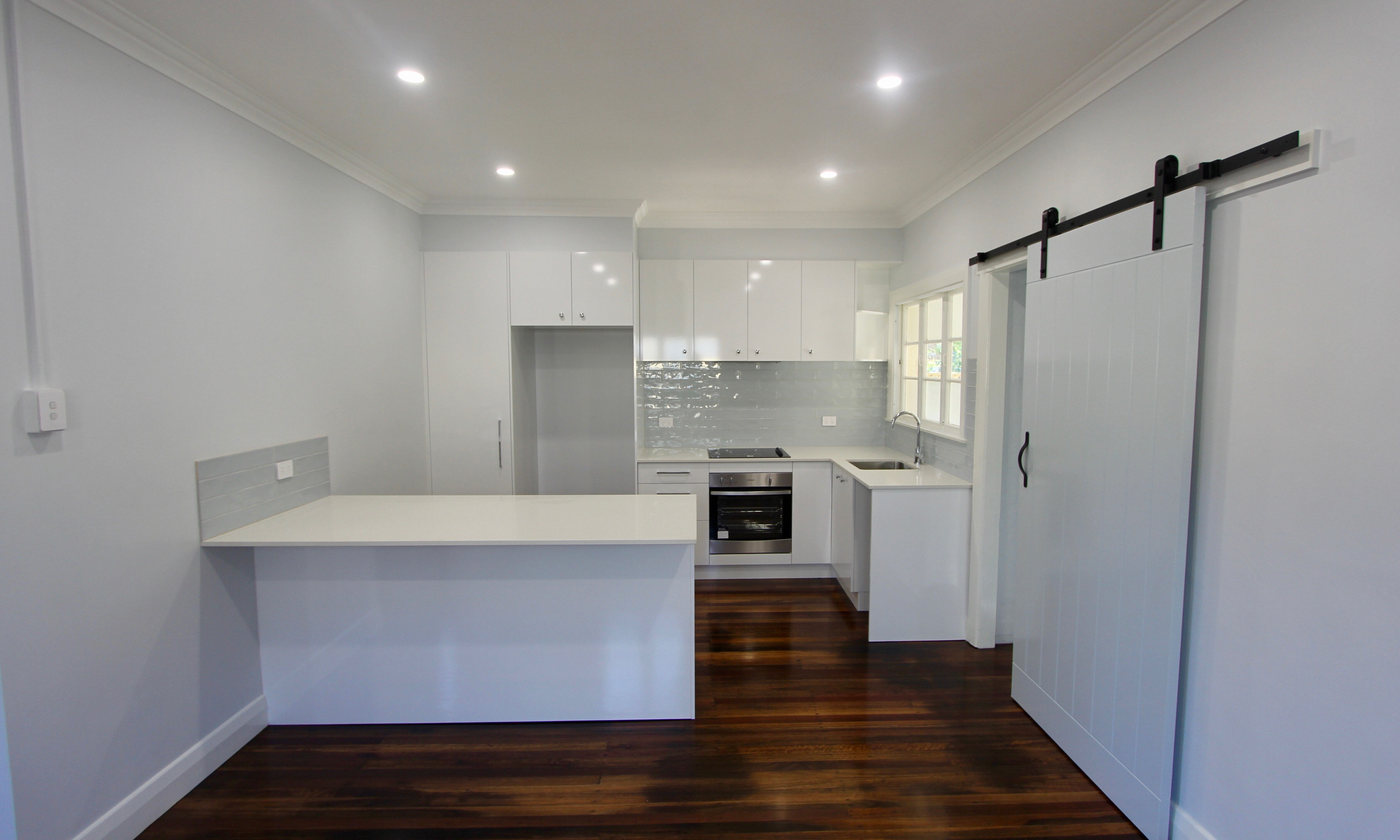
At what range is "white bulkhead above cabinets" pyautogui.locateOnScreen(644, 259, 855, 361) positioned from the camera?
436 centimetres

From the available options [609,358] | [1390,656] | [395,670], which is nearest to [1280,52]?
[1390,656]

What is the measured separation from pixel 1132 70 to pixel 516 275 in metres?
3.27

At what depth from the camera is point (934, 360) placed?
3934mm

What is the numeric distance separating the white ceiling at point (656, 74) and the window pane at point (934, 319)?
0.75 meters

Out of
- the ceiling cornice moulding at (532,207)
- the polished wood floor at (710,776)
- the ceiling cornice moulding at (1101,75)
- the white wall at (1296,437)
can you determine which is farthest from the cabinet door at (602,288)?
the white wall at (1296,437)

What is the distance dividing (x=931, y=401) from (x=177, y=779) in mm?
3986

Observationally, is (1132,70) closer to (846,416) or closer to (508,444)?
(846,416)

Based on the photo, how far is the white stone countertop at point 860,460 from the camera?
3301 mm

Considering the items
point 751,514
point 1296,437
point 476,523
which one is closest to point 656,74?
point 476,523

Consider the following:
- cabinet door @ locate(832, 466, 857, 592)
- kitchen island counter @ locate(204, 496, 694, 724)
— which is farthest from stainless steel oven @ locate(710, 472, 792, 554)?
kitchen island counter @ locate(204, 496, 694, 724)

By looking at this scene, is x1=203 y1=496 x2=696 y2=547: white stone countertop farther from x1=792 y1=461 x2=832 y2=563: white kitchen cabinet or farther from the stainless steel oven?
x1=792 y1=461 x2=832 y2=563: white kitchen cabinet

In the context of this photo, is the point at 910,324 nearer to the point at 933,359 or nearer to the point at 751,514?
the point at 933,359

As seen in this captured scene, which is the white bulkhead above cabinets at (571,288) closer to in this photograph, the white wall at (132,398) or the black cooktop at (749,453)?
the black cooktop at (749,453)

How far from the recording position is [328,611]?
2.48 m
